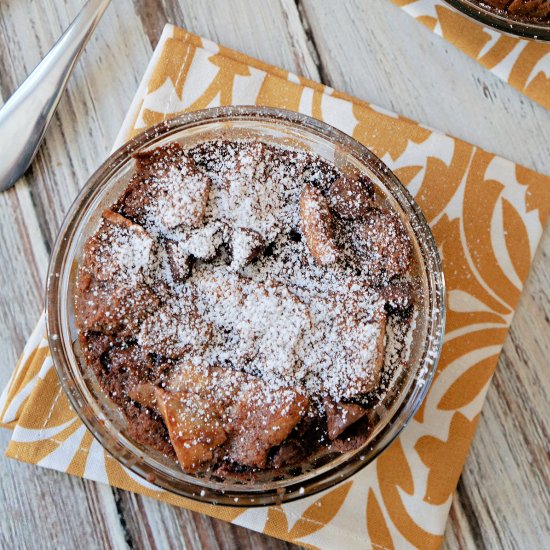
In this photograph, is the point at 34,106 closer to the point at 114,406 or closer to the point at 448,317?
the point at 114,406

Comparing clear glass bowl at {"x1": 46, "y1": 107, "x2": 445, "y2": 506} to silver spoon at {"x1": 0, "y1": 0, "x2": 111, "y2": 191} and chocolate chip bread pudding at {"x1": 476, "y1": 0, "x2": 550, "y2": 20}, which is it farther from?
chocolate chip bread pudding at {"x1": 476, "y1": 0, "x2": 550, "y2": 20}

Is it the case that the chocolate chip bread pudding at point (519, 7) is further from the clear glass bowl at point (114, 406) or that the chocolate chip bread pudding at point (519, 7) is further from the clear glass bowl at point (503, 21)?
the clear glass bowl at point (114, 406)

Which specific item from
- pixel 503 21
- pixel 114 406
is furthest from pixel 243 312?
pixel 503 21

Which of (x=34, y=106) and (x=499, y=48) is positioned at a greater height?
(x=499, y=48)

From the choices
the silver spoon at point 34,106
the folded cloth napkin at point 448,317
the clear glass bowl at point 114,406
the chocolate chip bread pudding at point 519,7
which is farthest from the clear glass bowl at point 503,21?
the silver spoon at point 34,106

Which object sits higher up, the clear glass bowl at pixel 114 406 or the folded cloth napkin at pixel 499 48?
the folded cloth napkin at pixel 499 48
